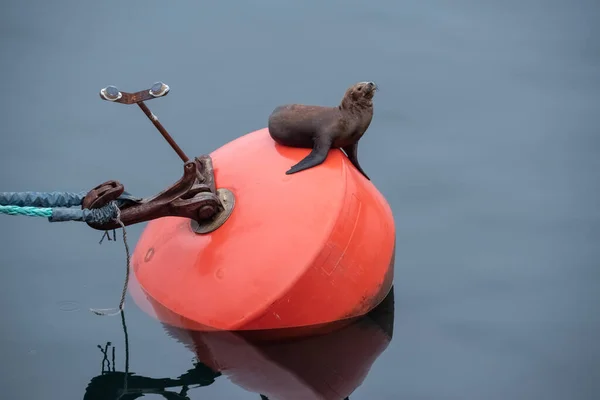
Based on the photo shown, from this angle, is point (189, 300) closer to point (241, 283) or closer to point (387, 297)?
point (241, 283)

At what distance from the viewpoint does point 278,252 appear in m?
7.61

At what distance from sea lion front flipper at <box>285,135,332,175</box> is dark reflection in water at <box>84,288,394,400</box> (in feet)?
3.56

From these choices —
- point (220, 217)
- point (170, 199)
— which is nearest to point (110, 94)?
point (170, 199)

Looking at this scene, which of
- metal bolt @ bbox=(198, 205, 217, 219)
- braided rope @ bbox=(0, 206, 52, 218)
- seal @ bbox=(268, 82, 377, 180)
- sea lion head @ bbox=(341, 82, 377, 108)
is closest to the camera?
braided rope @ bbox=(0, 206, 52, 218)

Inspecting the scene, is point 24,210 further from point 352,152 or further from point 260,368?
point 352,152

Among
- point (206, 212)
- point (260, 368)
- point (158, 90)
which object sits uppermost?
point (158, 90)

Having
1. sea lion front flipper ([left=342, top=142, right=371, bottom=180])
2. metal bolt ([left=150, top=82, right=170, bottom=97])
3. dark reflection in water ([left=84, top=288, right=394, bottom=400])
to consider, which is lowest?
dark reflection in water ([left=84, top=288, right=394, bottom=400])

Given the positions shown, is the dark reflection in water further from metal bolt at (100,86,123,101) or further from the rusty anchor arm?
metal bolt at (100,86,123,101)

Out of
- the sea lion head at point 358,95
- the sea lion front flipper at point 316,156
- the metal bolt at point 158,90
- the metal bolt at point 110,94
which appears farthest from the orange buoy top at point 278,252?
the metal bolt at point 110,94

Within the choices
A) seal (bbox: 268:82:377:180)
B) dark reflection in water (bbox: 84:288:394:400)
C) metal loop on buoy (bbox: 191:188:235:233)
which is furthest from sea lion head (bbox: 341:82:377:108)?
dark reflection in water (bbox: 84:288:394:400)

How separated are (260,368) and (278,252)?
0.79m

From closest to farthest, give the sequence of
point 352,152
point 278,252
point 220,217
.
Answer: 1. point 278,252
2. point 220,217
3. point 352,152

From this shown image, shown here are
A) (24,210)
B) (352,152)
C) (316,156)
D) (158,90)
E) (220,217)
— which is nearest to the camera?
(24,210)

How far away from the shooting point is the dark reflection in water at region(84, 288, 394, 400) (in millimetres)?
7645
